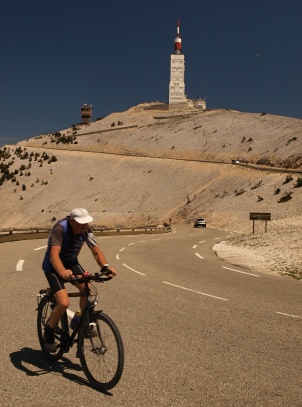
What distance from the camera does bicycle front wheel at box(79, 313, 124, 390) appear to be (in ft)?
16.7


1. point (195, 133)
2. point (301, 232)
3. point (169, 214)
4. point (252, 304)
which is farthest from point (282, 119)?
point (252, 304)

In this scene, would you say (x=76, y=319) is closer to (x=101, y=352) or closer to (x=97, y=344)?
(x=97, y=344)

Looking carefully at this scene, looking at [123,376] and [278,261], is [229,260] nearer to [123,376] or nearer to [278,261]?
[278,261]

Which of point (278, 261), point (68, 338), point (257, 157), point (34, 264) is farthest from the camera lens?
point (257, 157)

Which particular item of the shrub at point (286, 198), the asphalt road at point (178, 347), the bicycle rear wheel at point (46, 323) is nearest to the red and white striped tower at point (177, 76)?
the shrub at point (286, 198)

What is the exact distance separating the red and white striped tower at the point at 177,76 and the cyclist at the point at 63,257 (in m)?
170

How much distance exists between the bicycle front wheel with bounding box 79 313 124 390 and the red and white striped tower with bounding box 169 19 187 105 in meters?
171

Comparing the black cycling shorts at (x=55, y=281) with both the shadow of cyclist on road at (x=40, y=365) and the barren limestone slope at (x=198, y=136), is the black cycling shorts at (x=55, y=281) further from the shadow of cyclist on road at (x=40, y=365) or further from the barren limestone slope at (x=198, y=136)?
the barren limestone slope at (x=198, y=136)

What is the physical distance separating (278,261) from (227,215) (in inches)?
1594

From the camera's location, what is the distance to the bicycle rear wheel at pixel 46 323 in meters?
5.96

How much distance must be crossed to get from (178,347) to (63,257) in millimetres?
2125

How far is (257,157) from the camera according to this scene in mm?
85812

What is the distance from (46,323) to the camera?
6.27 metres

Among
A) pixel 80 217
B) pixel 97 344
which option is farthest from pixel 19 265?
pixel 97 344
